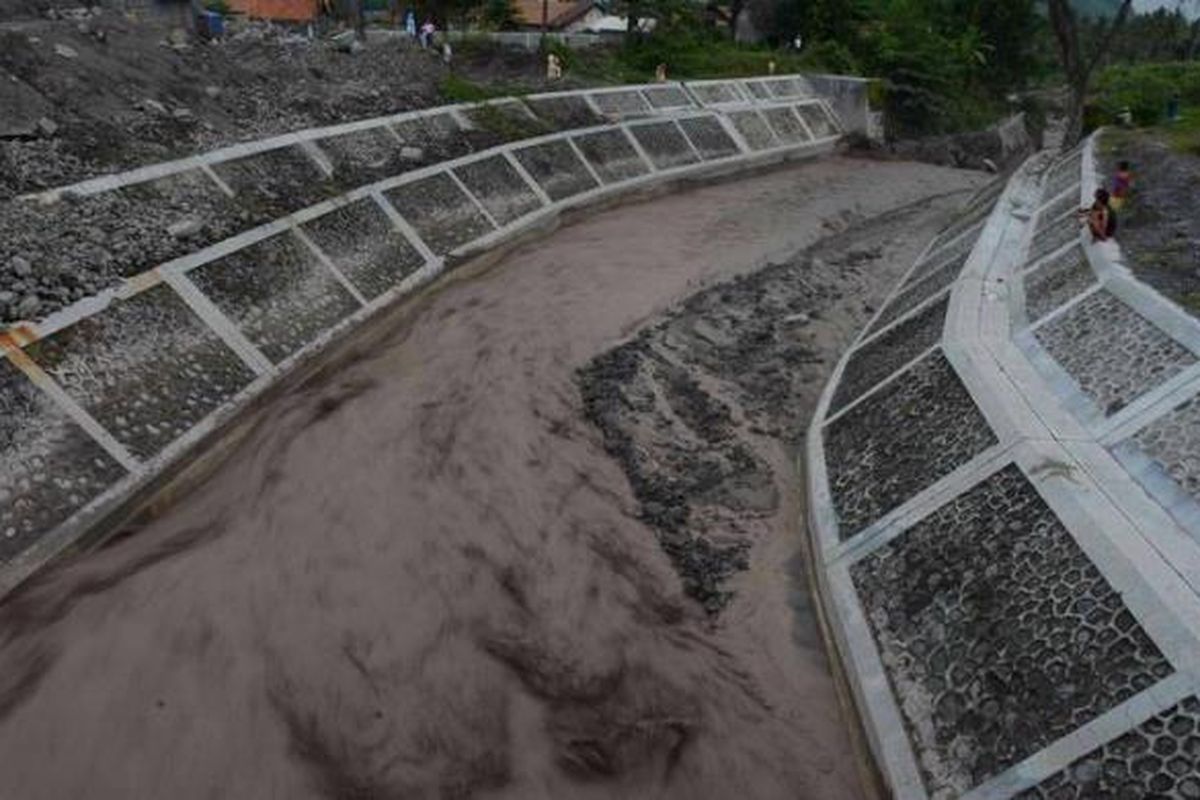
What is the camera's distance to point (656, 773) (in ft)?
25.9

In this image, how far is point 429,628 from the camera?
30.5ft

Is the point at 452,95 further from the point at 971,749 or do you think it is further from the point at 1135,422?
the point at 971,749

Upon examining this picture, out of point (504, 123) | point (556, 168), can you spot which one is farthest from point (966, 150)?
point (504, 123)

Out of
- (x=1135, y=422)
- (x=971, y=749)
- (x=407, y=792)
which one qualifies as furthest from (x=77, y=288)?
(x=1135, y=422)

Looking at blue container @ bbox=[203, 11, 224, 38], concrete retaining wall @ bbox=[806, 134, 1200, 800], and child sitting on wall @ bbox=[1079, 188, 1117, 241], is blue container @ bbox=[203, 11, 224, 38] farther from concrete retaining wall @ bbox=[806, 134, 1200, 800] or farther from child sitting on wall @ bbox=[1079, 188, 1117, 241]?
child sitting on wall @ bbox=[1079, 188, 1117, 241]

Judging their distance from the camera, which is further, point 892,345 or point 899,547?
point 892,345

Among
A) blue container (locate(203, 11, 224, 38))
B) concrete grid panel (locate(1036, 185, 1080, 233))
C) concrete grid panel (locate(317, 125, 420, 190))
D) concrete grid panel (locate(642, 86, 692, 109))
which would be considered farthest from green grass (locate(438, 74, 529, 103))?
concrete grid panel (locate(1036, 185, 1080, 233))

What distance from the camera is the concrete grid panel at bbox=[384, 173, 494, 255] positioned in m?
18.7

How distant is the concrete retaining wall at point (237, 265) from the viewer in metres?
10.5

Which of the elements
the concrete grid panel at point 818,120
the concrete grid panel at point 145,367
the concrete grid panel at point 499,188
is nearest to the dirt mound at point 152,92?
the concrete grid panel at point 499,188

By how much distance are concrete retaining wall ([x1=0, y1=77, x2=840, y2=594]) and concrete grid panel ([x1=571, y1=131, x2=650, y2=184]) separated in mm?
62

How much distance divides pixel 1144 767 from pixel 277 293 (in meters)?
12.6

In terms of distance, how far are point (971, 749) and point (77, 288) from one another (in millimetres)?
11450

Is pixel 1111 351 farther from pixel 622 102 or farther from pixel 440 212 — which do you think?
pixel 622 102
